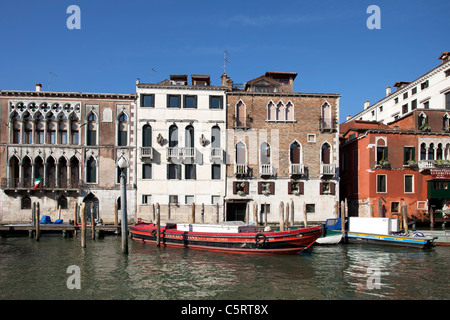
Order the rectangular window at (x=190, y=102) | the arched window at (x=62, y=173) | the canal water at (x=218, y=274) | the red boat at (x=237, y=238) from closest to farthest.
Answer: the canal water at (x=218, y=274) < the red boat at (x=237, y=238) < the arched window at (x=62, y=173) < the rectangular window at (x=190, y=102)

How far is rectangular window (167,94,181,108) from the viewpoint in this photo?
29.6 m

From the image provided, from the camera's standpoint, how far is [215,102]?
98.4ft

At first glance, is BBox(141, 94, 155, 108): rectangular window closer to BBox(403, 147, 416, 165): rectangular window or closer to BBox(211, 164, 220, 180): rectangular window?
BBox(211, 164, 220, 180): rectangular window

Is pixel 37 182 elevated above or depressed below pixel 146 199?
above

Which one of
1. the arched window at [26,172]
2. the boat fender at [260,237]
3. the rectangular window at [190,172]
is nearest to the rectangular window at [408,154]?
the rectangular window at [190,172]

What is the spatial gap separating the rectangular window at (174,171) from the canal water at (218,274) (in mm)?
9148

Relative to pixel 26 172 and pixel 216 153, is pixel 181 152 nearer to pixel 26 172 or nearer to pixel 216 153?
pixel 216 153

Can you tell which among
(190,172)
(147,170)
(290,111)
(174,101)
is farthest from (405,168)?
(147,170)

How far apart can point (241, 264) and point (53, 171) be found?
19.2 m

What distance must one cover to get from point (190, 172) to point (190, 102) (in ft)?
18.3

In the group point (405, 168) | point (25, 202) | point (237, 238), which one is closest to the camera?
point (237, 238)

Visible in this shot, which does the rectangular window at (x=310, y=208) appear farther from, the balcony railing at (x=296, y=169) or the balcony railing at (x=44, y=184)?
the balcony railing at (x=44, y=184)

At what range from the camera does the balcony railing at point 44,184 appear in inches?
1101
